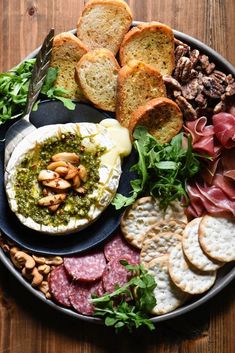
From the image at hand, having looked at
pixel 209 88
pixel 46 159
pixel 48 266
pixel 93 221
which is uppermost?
pixel 209 88

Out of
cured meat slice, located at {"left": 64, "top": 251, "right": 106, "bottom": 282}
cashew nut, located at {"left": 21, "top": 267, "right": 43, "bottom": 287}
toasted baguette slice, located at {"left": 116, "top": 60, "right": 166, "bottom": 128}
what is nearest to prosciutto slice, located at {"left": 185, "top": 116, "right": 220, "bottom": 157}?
toasted baguette slice, located at {"left": 116, "top": 60, "right": 166, "bottom": 128}

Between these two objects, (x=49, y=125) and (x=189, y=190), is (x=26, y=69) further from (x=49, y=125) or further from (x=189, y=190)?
(x=189, y=190)

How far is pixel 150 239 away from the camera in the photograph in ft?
9.09

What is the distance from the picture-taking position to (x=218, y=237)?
278 cm

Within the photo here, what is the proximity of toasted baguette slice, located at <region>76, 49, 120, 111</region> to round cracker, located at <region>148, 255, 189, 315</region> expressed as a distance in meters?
0.69

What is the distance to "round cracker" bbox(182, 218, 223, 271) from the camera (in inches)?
108

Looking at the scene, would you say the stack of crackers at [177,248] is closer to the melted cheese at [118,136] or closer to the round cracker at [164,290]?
the round cracker at [164,290]

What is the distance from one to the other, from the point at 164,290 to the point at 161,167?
515 millimetres

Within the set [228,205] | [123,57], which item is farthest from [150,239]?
[123,57]

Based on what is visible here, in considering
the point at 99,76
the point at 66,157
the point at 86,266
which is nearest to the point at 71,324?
the point at 86,266

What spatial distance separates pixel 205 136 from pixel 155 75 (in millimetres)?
329

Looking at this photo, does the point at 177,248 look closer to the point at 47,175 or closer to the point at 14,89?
the point at 47,175

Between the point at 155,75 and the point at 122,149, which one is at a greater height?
the point at 155,75

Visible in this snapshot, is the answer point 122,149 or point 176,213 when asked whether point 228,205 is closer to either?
point 176,213
